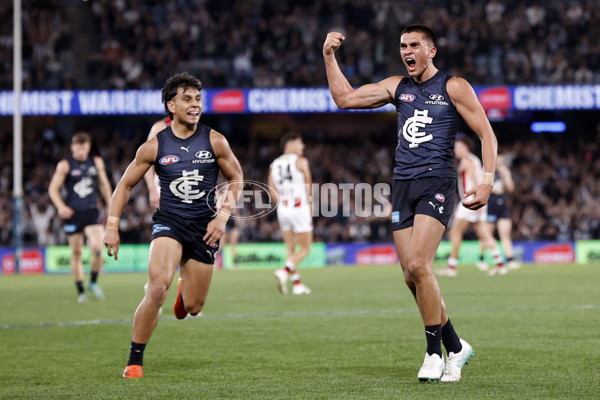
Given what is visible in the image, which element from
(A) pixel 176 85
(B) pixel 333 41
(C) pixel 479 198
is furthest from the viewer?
(A) pixel 176 85

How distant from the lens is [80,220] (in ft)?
44.8

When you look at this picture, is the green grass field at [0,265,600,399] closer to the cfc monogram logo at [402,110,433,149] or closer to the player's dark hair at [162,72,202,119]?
the cfc monogram logo at [402,110,433,149]

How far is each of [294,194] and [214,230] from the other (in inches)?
335

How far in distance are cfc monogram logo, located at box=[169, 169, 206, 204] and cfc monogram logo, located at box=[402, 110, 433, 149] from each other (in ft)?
5.57

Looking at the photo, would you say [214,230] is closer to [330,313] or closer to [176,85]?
[176,85]

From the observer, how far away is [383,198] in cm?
3059

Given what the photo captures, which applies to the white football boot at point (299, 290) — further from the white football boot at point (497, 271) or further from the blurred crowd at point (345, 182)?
the blurred crowd at point (345, 182)

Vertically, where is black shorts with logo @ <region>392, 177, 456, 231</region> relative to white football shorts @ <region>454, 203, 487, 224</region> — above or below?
above

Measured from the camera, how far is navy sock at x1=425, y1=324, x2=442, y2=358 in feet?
21.2

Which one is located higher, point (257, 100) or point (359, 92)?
point (257, 100)

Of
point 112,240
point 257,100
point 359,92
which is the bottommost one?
point 112,240

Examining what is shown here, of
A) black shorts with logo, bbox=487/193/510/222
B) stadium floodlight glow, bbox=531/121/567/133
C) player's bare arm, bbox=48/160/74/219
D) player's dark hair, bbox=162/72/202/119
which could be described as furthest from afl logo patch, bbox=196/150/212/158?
stadium floodlight glow, bbox=531/121/567/133

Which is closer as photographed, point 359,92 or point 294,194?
point 359,92

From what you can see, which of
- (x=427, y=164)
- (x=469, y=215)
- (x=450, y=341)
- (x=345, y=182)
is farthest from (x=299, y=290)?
(x=345, y=182)
